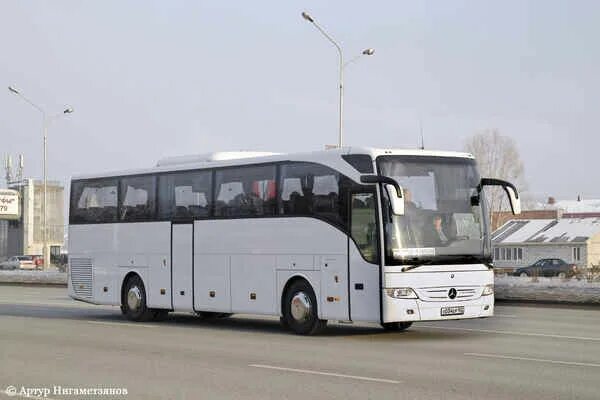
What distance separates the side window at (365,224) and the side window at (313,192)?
0.25 metres

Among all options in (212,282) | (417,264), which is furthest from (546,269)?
(417,264)

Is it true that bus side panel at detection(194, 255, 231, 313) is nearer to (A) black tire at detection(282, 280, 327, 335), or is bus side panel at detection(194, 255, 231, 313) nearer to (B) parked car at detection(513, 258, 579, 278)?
(A) black tire at detection(282, 280, 327, 335)

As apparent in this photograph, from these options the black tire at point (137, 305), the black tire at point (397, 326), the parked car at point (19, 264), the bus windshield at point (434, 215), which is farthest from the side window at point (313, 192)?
the parked car at point (19, 264)

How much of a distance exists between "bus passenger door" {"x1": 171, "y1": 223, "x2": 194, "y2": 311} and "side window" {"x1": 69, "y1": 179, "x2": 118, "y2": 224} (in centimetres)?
249

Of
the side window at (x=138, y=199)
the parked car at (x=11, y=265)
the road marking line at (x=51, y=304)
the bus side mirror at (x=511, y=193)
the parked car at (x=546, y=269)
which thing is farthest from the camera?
the parked car at (x=11, y=265)

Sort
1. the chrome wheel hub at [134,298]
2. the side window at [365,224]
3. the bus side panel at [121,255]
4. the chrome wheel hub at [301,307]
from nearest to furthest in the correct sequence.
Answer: the side window at [365,224], the chrome wheel hub at [301,307], the bus side panel at [121,255], the chrome wheel hub at [134,298]

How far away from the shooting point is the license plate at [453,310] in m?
17.9

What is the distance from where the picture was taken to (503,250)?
9981cm

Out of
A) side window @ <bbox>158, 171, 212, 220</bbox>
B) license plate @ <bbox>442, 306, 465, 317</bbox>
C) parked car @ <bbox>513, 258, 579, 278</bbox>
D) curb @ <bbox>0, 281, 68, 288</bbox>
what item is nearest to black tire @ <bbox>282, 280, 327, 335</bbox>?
license plate @ <bbox>442, 306, 465, 317</bbox>

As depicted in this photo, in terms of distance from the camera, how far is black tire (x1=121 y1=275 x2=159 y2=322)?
23.6 meters

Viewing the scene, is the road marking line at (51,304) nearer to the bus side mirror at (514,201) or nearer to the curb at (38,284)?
the bus side mirror at (514,201)

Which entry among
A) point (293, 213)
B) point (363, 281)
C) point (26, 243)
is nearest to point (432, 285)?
point (363, 281)

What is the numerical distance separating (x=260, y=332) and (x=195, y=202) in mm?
3560

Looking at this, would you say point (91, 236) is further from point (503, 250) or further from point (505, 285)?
point (503, 250)
